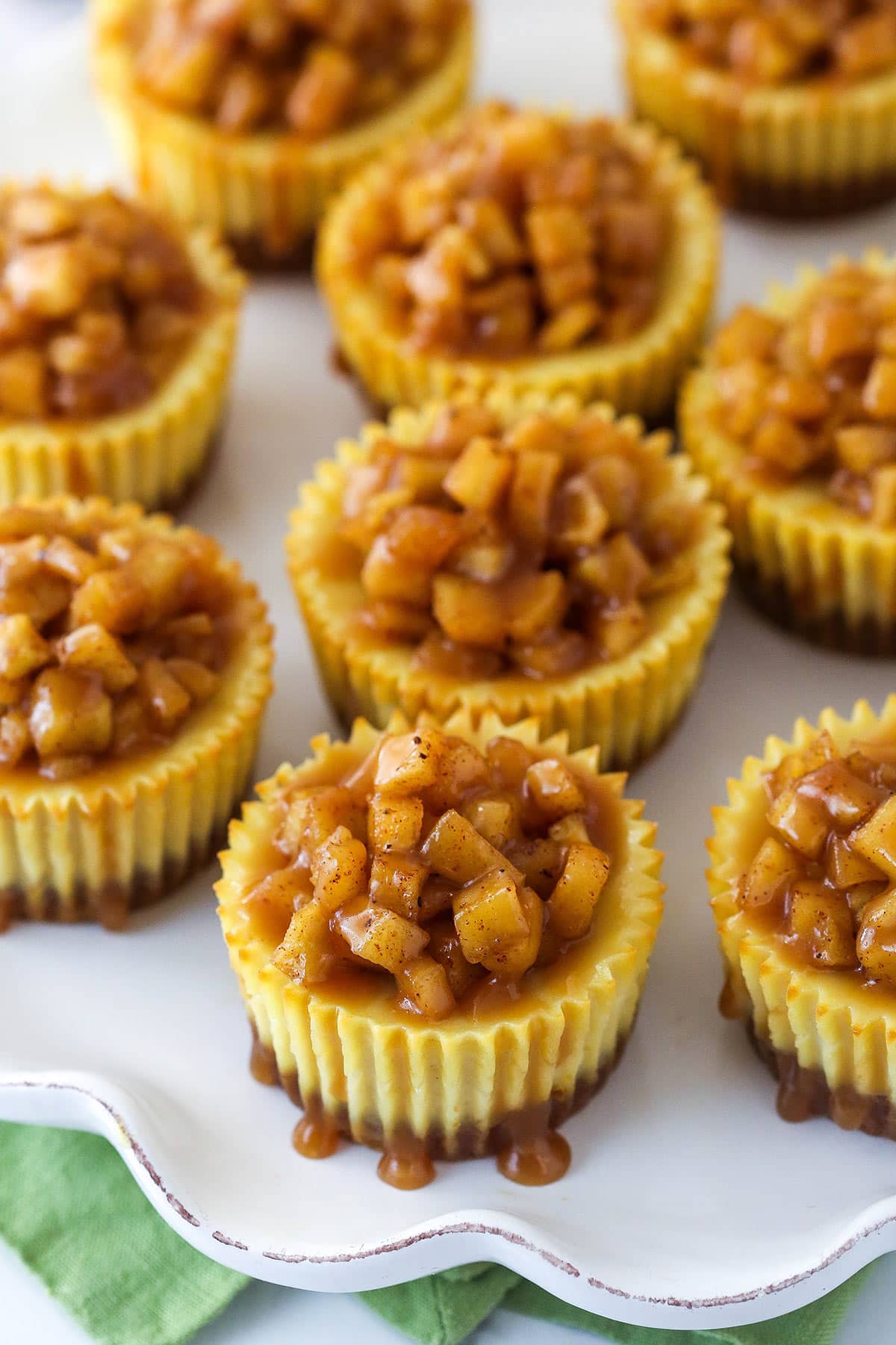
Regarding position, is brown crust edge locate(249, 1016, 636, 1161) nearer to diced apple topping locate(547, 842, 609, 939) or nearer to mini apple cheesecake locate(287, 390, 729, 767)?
diced apple topping locate(547, 842, 609, 939)

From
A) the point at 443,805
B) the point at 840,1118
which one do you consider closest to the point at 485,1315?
the point at 840,1118

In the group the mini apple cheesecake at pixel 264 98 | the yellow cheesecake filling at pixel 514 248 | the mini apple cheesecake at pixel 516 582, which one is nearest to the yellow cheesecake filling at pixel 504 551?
the mini apple cheesecake at pixel 516 582

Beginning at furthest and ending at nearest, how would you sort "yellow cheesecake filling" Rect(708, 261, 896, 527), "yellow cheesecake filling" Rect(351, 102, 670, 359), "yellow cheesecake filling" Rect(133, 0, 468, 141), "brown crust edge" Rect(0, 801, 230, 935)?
"yellow cheesecake filling" Rect(133, 0, 468, 141), "yellow cheesecake filling" Rect(351, 102, 670, 359), "yellow cheesecake filling" Rect(708, 261, 896, 527), "brown crust edge" Rect(0, 801, 230, 935)

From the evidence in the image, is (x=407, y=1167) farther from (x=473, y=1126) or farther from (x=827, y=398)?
(x=827, y=398)

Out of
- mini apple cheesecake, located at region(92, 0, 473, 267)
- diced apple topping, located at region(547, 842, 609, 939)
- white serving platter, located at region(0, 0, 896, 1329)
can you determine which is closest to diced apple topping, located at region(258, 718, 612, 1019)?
diced apple topping, located at region(547, 842, 609, 939)

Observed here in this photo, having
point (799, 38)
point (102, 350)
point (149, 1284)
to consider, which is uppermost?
point (799, 38)

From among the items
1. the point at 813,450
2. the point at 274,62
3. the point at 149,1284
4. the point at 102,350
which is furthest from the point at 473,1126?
the point at 274,62

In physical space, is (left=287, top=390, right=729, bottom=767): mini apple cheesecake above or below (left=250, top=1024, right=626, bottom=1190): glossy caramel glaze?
above
